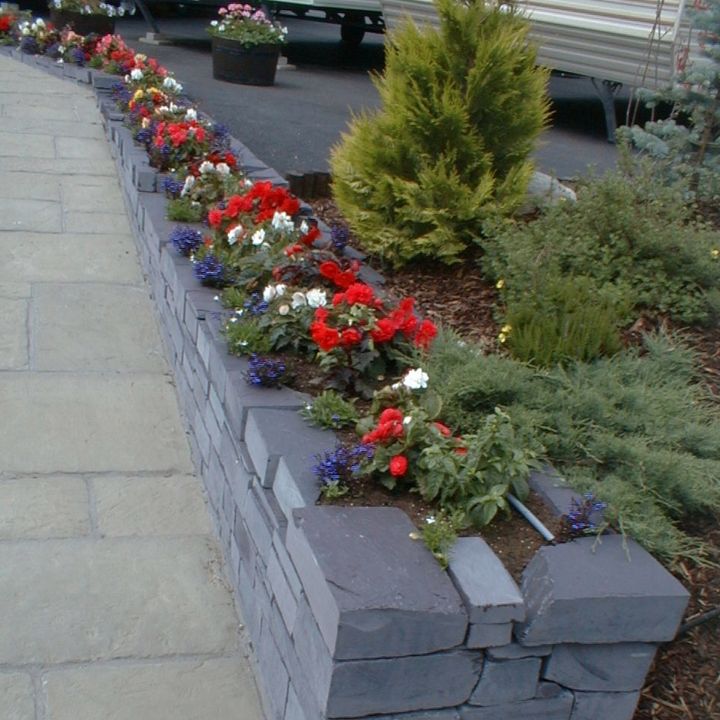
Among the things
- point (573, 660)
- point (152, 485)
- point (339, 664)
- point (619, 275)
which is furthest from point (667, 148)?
point (339, 664)

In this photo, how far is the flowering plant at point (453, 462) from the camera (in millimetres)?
2439

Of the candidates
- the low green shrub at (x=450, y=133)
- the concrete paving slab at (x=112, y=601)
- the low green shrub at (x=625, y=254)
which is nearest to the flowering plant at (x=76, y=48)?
the low green shrub at (x=450, y=133)

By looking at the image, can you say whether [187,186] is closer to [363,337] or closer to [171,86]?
[363,337]

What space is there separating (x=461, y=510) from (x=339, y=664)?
0.55 metres

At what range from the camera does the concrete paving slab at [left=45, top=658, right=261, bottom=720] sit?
2.50 m

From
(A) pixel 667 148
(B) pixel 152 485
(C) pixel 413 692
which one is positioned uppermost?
(A) pixel 667 148

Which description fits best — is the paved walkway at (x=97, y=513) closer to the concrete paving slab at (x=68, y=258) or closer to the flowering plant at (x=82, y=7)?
the concrete paving slab at (x=68, y=258)

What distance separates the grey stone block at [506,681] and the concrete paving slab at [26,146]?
5.54 metres

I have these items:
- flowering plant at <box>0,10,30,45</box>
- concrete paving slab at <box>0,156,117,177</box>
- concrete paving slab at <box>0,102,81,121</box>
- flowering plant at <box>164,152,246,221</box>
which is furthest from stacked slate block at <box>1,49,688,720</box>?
flowering plant at <box>0,10,30,45</box>

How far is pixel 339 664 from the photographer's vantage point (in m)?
2.05

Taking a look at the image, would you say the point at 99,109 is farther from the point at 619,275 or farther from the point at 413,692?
the point at 413,692

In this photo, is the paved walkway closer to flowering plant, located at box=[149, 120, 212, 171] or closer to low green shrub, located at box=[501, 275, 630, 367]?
flowering plant, located at box=[149, 120, 212, 171]

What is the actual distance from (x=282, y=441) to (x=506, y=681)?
870mm

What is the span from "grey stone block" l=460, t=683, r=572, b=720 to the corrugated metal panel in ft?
21.2
